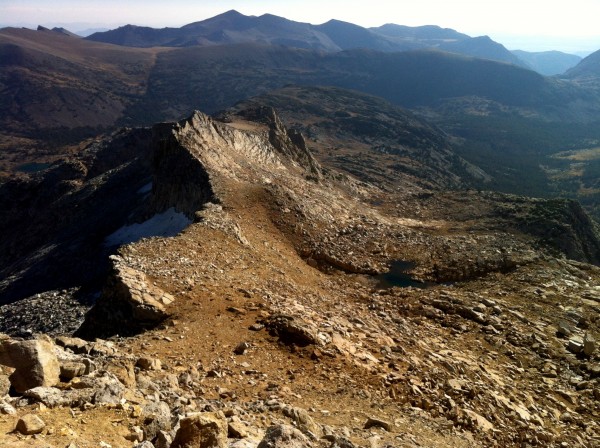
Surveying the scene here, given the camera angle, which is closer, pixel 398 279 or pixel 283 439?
pixel 283 439

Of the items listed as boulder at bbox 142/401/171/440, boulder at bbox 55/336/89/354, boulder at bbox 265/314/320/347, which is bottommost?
boulder at bbox 265/314/320/347

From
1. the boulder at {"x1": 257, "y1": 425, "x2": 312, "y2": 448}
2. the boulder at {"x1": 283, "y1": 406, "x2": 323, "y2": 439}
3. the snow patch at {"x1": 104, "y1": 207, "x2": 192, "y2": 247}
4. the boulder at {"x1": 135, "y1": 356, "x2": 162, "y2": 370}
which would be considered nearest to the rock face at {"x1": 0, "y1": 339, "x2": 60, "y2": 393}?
the boulder at {"x1": 135, "y1": 356, "x2": 162, "y2": 370}

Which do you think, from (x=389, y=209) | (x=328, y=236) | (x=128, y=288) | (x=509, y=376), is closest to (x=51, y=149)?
(x=389, y=209)

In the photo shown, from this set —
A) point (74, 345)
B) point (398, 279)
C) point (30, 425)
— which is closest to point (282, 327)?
point (74, 345)

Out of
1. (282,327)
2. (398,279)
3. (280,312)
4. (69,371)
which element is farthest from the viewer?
(398,279)

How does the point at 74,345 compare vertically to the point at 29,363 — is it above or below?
below

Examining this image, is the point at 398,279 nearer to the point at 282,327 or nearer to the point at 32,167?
the point at 282,327

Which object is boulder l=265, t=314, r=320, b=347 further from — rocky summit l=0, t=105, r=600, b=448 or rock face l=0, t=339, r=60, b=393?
rock face l=0, t=339, r=60, b=393
